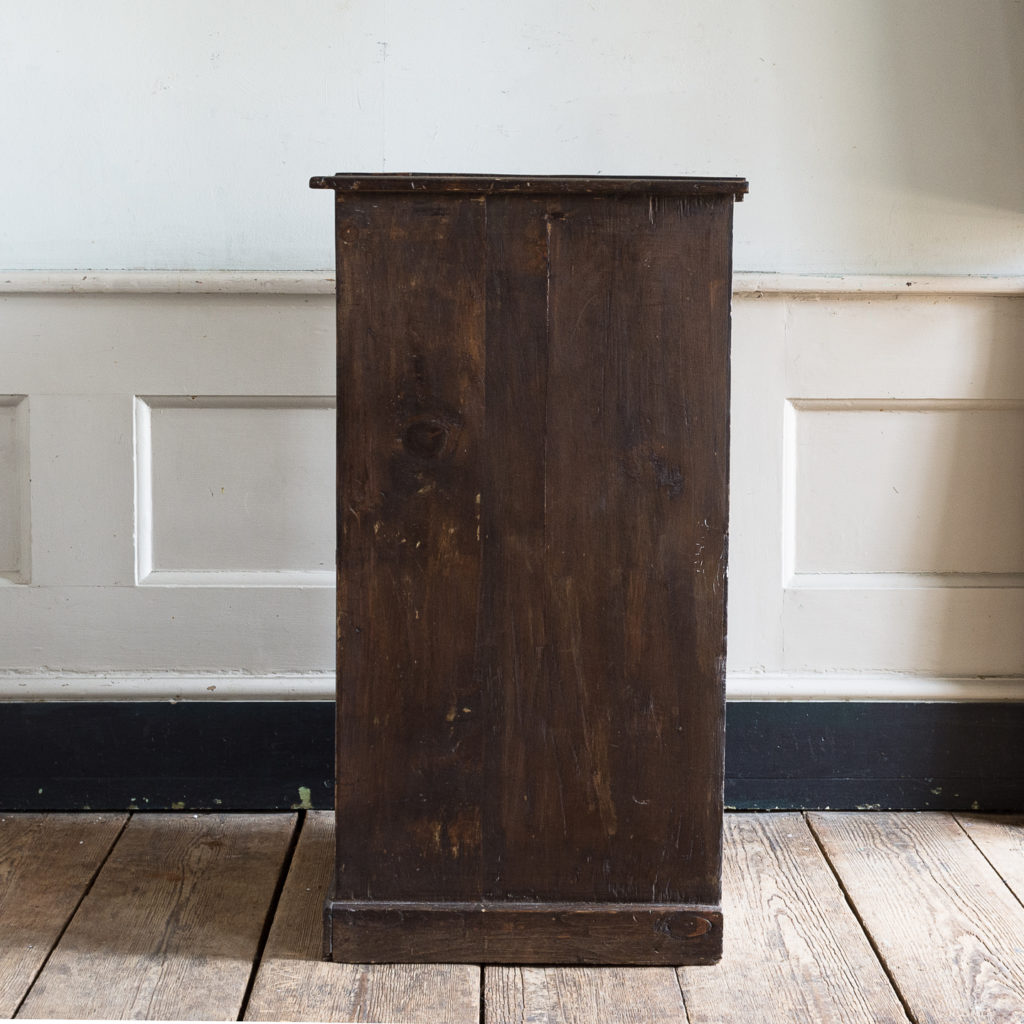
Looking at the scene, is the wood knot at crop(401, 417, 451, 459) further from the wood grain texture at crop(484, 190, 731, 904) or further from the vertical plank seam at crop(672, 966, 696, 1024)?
the vertical plank seam at crop(672, 966, 696, 1024)

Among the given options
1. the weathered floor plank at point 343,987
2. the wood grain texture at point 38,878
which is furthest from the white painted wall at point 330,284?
the weathered floor plank at point 343,987

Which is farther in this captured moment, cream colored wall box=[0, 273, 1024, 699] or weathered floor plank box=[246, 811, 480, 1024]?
cream colored wall box=[0, 273, 1024, 699]

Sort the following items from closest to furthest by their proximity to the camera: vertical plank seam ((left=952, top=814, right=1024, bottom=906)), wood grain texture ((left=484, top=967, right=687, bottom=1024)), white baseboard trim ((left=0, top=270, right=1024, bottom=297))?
wood grain texture ((left=484, top=967, right=687, bottom=1024)) → vertical plank seam ((left=952, top=814, right=1024, bottom=906)) → white baseboard trim ((left=0, top=270, right=1024, bottom=297))

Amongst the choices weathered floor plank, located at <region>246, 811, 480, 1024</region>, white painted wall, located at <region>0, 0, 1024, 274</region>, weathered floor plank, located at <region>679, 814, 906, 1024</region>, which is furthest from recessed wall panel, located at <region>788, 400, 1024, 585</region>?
weathered floor plank, located at <region>246, 811, 480, 1024</region>

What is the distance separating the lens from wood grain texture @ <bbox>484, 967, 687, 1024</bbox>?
972 millimetres

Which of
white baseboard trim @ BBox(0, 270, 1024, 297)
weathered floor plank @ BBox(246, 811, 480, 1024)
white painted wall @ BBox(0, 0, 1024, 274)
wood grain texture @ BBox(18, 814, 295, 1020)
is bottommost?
weathered floor plank @ BBox(246, 811, 480, 1024)

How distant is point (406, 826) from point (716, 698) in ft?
1.12

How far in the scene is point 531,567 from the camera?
40.4 inches

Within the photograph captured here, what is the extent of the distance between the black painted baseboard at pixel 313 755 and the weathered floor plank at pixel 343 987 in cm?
32

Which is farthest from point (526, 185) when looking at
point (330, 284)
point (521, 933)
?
point (521, 933)

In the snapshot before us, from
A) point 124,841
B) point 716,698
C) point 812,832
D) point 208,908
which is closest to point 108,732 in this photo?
point 124,841

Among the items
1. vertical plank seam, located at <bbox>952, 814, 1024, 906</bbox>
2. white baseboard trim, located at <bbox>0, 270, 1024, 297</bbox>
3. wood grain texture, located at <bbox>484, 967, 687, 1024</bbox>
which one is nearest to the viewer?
wood grain texture, located at <bbox>484, 967, 687, 1024</bbox>

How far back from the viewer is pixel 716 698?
1041 mm

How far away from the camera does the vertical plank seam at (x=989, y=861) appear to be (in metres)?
1.22
